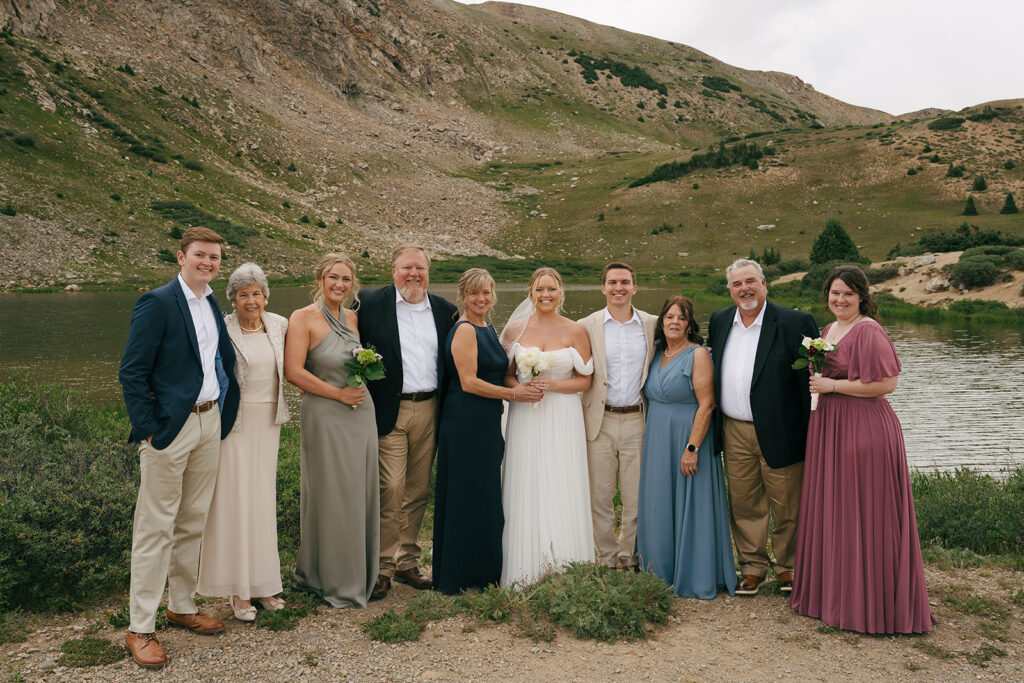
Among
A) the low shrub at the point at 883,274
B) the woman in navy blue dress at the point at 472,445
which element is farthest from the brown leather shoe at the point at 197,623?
the low shrub at the point at 883,274

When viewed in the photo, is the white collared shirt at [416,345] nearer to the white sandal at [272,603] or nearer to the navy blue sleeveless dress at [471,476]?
the navy blue sleeveless dress at [471,476]

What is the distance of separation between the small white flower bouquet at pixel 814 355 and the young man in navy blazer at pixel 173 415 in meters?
4.12

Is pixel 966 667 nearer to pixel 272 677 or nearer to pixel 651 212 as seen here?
pixel 272 677

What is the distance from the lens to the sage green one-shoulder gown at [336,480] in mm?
5277

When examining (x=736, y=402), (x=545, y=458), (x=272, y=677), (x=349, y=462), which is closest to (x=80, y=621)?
(x=272, y=677)

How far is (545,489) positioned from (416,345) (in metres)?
1.61

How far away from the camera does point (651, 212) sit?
62.2m

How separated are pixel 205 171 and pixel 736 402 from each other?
52803 mm

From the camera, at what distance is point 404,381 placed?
5.73m

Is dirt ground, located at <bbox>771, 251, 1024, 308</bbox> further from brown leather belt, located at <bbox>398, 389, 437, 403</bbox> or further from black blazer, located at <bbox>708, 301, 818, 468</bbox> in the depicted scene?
brown leather belt, located at <bbox>398, 389, 437, 403</bbox>

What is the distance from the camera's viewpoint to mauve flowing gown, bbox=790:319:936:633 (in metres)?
4.90

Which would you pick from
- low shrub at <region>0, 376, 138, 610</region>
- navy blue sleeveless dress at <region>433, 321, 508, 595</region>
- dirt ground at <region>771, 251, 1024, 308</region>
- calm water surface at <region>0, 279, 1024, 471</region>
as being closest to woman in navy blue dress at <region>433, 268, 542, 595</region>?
navy blue sleeveless dress at <region>433, 321, 508, 595</region>

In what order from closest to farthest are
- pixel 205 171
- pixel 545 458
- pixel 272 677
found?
pixel 272 677
pixel 545 458
pixel 205 171

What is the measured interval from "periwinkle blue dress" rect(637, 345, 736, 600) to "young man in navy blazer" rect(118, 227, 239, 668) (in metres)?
3.37
